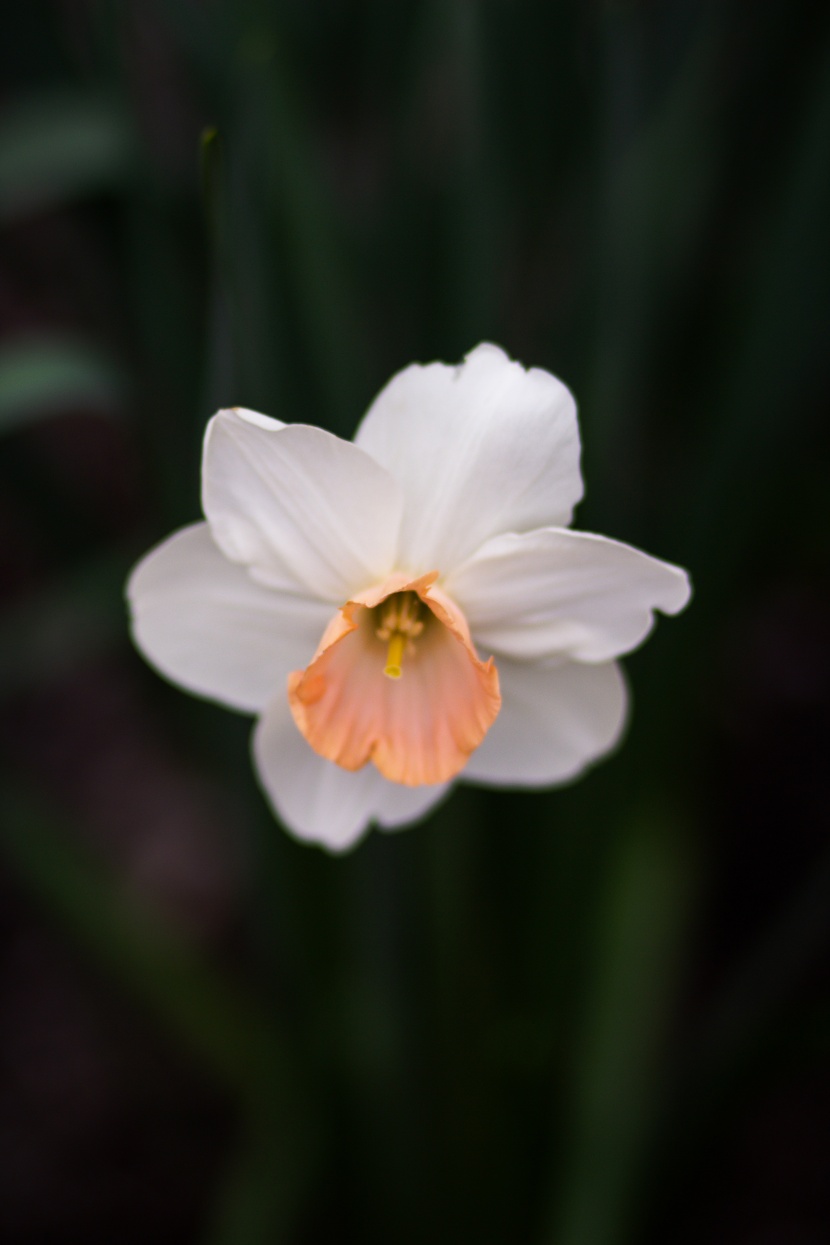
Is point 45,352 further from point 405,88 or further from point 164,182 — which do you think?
point 405,88

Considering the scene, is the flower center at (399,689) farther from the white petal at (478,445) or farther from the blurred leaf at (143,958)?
the blurred leaf at (143,958)

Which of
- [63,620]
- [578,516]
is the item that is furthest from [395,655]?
[63,620]

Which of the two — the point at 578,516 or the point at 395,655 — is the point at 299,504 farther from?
the point at 578,516

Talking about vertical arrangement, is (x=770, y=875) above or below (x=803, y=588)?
below

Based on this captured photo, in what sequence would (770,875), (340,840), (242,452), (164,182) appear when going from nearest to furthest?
(242,452) → (340,840) → (164,182) → (770,875)

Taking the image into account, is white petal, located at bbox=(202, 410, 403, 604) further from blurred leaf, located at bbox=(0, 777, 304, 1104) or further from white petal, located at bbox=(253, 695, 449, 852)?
blurred leaf, located at bbox=(0, 777, 304, 1104)

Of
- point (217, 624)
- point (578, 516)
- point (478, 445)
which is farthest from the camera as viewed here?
point (578, 516)

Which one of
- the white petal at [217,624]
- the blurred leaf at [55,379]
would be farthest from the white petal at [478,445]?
the blurred leaf at [55,379]

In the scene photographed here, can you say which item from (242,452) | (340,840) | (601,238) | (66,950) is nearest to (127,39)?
(601,238)
